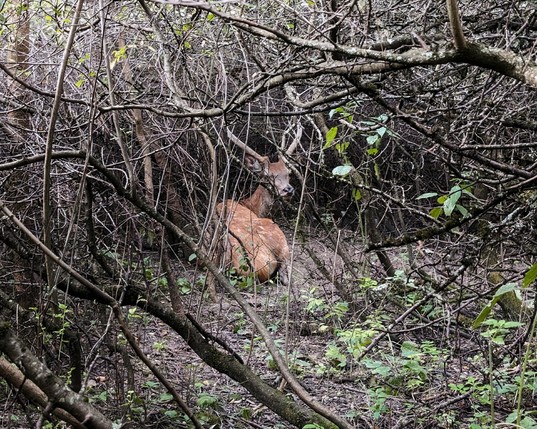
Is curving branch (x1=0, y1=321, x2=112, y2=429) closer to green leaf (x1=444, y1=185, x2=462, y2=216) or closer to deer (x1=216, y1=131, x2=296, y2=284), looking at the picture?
green leaf (x1=444, y1=185, x2=462, y2=216)

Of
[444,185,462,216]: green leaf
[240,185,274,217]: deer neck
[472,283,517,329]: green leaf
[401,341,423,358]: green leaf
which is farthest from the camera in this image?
[240,185,274,217]: deer neck

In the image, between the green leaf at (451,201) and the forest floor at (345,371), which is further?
the forest floor at (345,371)

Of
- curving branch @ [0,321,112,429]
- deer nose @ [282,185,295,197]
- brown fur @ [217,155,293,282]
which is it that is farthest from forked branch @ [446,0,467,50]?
deer nose @ [282,185,295,197]

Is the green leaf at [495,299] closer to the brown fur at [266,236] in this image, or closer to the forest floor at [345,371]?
the forest floor at [345,371]

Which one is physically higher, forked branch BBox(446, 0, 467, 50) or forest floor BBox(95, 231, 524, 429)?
forked branch BBox(446, 0, 467, 50)

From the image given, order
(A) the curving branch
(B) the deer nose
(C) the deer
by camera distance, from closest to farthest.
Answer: (A) the curving branch
(C) the deer
(B) the deer nose

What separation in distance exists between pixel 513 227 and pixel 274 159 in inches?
292

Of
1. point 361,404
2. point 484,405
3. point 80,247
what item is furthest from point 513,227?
point 80,247

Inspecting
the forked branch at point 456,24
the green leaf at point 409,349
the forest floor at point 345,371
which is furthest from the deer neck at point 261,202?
the forked branch at point 456,24

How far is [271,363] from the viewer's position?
5105 millimetres

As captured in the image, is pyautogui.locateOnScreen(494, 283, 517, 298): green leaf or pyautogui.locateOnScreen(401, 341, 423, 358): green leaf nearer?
pyautogui.locateOnScreen(494, 283, 517, 298): green leaf

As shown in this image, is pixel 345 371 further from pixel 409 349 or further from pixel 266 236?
pixel 266 236

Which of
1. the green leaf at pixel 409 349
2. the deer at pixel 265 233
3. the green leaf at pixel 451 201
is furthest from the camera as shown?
the deer at pixel 265 233

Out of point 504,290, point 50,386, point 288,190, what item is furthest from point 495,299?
point 288,190
